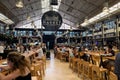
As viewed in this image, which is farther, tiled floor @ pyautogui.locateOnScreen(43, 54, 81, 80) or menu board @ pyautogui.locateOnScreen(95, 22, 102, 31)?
menu board @ pyautogui.locateOnScreen(95, 22, 102, 31)

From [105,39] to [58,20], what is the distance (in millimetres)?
17168

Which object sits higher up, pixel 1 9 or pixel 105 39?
pixel 1 9

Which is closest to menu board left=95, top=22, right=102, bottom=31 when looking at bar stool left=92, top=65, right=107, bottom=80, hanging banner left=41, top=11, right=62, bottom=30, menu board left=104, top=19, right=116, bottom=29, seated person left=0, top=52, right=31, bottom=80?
menu board left=104, top=19, right=116, bottom=29

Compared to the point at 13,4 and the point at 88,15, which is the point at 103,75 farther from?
the point at 88,15

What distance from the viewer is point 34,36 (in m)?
39.2

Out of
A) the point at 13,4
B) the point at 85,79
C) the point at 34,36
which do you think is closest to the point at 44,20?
the point at 85,79

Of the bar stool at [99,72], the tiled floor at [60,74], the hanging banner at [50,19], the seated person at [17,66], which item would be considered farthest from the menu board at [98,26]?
the seated person at [17,66]

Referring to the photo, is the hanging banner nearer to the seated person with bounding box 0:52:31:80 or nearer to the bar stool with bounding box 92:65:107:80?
the bar stool with bounding box 92:65:107:80

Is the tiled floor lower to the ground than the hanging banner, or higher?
lower

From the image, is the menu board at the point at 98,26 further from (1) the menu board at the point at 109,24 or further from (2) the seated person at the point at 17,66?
(2) the seated person at the point at 17,66

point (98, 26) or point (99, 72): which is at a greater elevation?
point (98, 26)

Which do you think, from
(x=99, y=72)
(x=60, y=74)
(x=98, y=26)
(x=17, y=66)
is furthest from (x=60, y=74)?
(x=98, y=26)

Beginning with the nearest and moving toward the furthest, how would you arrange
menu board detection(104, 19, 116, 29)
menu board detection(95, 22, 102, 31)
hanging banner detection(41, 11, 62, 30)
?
hanging banner detection(41, 11, 62, 30) → menu board detection(104, 19, 116, 29) → menu board detection(95, 22, 102, 31)

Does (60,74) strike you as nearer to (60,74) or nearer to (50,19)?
(60,74)
